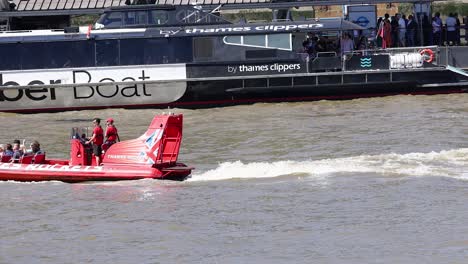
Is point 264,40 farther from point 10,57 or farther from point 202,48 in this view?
point 10,57

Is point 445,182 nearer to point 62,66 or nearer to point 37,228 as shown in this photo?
point 37,228

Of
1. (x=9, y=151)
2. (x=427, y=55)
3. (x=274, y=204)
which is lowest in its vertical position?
(x=274, y=204)

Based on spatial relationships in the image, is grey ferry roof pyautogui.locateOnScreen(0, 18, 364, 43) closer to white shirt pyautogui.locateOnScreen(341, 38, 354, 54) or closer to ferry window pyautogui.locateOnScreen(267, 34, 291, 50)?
ferry window pyautogui.locateOnScreen(267, 34, 291, 50)

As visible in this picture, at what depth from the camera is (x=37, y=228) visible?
1594cm

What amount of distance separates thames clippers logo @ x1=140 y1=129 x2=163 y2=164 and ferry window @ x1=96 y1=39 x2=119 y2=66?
1116cm

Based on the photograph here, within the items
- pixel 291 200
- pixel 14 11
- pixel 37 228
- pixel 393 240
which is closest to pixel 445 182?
pixel 291 200

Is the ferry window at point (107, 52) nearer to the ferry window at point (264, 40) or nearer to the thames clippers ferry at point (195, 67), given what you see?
the thames clippers ferry at point (195, 67)

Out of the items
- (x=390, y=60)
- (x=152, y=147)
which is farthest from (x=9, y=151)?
(x=390, y=60)

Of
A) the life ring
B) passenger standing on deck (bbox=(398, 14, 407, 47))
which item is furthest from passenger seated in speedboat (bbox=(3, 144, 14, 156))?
passenger standing on deck (bbox=(398, 14, 407, 47))

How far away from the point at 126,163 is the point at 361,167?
3935 mm

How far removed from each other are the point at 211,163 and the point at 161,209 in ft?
14.7

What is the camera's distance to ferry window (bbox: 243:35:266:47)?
99.7 ft

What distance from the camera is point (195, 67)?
30.5 m

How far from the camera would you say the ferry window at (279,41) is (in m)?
30.3
